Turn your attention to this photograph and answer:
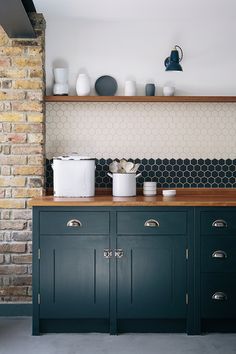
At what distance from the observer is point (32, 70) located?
4562 mm

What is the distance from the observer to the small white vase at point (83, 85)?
4.70 m

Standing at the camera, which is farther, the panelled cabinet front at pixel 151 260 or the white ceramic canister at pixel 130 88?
the white ceramic canister at pixel 130 88

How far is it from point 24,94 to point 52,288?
61.4 inches

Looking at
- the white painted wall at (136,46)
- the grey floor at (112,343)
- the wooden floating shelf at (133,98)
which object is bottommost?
the grey floor at (112,343)

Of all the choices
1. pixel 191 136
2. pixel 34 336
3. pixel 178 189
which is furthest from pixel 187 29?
pixel 34 336

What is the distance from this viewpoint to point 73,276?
4.10m

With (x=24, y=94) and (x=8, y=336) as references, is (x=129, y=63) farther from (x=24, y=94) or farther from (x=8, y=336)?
(x=8, y=336)

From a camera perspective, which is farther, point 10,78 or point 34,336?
point 10,78

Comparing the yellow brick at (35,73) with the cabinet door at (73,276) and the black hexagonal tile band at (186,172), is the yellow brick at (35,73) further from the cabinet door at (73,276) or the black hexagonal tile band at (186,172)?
the cabinet door at (73,276)

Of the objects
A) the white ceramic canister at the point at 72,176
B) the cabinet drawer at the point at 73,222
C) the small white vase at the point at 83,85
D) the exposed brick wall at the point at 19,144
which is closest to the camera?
the cabinet drawer at the point at 73,222

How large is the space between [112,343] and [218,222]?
44.7 inches

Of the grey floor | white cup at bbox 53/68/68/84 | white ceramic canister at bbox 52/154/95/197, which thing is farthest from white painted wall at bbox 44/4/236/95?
the grey floor

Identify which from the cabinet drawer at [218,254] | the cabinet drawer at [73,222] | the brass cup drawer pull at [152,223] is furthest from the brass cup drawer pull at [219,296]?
the cabinet drawer at [73,222]

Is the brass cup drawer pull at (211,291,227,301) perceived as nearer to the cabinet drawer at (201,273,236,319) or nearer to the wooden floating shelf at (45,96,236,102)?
the cabinet drawer at (201,273,236,319)
